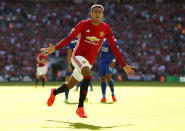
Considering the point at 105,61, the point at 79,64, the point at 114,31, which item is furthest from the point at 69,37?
the point at 114,31

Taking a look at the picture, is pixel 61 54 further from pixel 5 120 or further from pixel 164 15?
pixel 5 120

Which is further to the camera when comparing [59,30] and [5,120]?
[59,30]

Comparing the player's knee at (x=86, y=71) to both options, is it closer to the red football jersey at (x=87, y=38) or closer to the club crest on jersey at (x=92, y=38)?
the red football jersey at (x=87, y=38)

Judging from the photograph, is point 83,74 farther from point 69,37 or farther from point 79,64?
point 69,37

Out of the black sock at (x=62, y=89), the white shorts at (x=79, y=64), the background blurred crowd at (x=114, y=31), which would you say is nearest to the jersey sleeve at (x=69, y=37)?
the white shorts at (x=79, y=64)

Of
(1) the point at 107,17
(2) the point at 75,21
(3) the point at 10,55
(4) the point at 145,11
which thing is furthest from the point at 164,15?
(3) the point at 10,55

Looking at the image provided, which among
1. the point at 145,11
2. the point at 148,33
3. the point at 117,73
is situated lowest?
the point at 117,73

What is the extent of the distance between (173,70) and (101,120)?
87.0ft

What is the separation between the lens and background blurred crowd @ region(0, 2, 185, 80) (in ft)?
109

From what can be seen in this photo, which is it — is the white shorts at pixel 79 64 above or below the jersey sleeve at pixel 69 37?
below

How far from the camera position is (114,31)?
35.9 metres

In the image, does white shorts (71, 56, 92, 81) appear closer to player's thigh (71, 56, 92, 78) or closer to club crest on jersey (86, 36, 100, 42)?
player's thigh (71, 56, 92, 78)

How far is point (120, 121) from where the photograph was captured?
699 cm

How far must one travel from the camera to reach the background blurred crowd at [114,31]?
3316 cm
